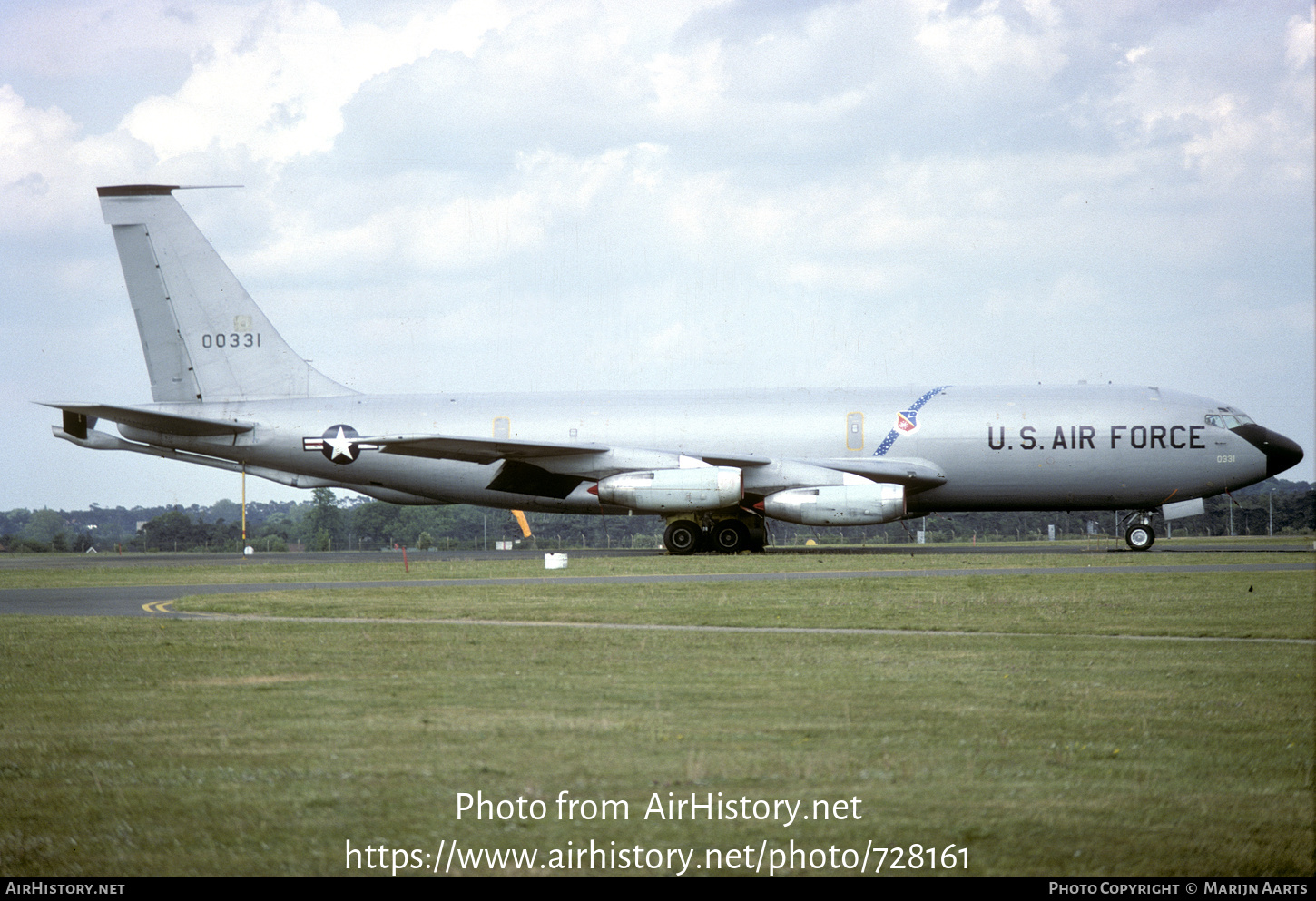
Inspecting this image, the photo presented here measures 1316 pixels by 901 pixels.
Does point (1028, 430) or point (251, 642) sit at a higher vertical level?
point (1028, 430)

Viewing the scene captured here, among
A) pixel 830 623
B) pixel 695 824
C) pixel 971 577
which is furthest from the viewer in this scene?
pixel 971 577

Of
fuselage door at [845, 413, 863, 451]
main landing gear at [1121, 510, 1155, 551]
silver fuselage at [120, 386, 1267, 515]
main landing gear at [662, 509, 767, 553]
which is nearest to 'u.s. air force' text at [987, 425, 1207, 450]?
silver fuselage at [120, 386, 1267, 515]

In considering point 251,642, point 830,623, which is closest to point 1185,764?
point 830,623

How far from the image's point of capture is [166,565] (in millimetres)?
32750

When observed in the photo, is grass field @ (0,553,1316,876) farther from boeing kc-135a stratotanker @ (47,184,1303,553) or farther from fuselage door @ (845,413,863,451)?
fuselage door @ (845,413,863,451)

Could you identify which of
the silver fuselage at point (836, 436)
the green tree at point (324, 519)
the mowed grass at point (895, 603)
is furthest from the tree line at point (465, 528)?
the mowed grass at point (895, 603)

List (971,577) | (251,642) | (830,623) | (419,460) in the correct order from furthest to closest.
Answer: (419,460), (971,577), (830,623), (251,642)

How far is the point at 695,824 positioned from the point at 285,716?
13.0ft

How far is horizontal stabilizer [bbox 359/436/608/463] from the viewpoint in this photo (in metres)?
31.6

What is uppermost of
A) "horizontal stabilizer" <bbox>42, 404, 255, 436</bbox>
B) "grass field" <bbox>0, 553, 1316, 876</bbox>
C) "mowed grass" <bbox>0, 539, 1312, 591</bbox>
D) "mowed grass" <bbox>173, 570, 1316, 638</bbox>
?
"horizontal stabilizer" <bbox>42, 404, 255, 436</bbox>

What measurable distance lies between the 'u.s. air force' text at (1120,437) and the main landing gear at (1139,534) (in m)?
2.24

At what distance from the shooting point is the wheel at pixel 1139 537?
3238cm

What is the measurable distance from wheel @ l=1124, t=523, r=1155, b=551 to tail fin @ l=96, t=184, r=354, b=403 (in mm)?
23136

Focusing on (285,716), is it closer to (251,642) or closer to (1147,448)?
(251,642)
